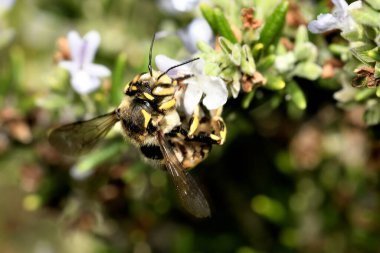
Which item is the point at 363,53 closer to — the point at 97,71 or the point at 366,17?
the point at 366,17

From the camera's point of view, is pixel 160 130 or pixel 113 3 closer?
pixel 160 130

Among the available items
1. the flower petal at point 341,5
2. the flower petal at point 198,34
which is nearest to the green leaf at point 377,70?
the flower petal at point 341,5

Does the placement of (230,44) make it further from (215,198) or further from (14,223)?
(14,223)

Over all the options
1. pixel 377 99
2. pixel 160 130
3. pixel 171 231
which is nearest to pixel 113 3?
pixel 171 231

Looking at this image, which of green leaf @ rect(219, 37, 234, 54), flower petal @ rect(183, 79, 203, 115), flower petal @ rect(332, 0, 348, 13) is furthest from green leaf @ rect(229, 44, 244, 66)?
flower petal @ rect(332, 0, 348, 13)

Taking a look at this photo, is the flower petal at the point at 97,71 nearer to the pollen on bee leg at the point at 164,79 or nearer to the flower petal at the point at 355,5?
the pollen on bee leg at the point at 164,79

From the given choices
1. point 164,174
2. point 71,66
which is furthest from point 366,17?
point 164,174

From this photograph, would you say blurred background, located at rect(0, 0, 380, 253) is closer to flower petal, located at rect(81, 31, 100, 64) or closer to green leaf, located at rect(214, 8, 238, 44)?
flower petal, located at rect(81, 31, 100, 64)
